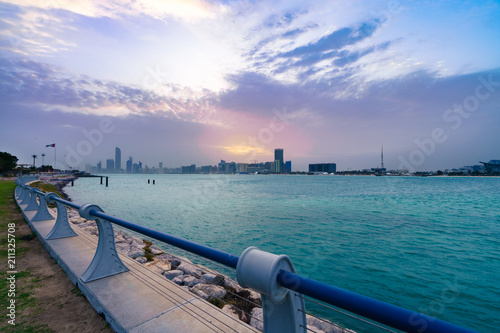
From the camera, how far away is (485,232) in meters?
17.6

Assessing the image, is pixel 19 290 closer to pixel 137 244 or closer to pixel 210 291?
pixel 210 291

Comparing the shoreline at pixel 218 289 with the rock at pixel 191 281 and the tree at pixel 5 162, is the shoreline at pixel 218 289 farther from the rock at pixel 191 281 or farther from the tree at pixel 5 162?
the tree at pixel 5 162

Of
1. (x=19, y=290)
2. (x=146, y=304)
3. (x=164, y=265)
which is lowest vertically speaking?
(x=164, y=265)

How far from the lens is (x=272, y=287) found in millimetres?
1397

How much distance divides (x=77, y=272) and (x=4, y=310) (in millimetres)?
902

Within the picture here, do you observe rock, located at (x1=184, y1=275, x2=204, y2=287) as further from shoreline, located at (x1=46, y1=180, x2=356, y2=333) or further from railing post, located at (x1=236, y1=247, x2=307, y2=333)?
railing post, located at (x1=236, y1=247, x2=307, y2=333)

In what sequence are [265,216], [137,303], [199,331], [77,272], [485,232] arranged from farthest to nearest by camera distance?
[265,216], [485,232], [77,272], [137,303], [199,331]

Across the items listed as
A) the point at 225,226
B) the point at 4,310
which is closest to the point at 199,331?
the point at 4,310

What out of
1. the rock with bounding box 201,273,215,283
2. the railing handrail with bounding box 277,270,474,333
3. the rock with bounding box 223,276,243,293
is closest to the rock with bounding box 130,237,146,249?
the rock with bounding box 201,273,215,283

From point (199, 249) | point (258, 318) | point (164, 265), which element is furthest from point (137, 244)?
point (199, 249)

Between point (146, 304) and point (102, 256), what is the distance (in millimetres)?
1284

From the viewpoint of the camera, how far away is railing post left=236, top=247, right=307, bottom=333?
1403 millimetres

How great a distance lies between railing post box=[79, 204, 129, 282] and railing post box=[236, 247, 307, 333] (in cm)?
330

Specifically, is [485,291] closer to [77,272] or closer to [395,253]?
[395,253]
